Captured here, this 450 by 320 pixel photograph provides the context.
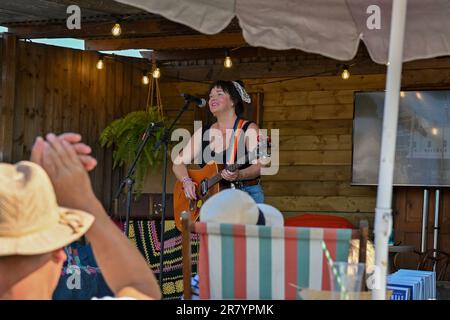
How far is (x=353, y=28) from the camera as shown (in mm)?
3379

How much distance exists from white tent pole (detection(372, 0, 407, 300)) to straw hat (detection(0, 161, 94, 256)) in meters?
0.99

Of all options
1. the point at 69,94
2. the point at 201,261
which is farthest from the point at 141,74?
the point at 201,261

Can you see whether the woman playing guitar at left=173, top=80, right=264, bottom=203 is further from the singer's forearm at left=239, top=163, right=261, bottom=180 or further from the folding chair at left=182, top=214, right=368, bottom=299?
the folding chair at left=182, top=214, right=368, bottom=299

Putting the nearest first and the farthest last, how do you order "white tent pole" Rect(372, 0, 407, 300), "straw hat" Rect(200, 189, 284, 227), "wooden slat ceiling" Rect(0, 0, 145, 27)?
"white tent pole" Rect(372, 0, 407, 300) < "straw hat" Rect(200, 189, 284, 227) < "wooden slat ceiling" Rect(0, 0, 145, 27)

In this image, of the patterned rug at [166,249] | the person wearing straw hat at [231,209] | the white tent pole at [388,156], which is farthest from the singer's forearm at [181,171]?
the white tent pole at [388,156]

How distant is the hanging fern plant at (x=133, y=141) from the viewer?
25.4 ft

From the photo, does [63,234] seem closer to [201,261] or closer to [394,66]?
[201,261]

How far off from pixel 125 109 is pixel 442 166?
3362 mm

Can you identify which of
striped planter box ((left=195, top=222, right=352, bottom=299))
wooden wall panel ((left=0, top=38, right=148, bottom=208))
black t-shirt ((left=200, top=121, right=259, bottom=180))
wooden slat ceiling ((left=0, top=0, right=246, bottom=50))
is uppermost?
wooden slat ceiling ((left=0, top=0, right=246, bottom=50))

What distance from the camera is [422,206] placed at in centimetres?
762

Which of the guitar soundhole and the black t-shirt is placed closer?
the black t-shirt

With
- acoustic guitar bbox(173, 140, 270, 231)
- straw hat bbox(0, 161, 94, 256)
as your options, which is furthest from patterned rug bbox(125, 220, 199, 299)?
straw hat bbox(0, 161, 94, 256)

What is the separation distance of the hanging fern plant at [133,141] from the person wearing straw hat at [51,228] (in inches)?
228

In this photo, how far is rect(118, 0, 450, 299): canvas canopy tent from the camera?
2.39 metres
